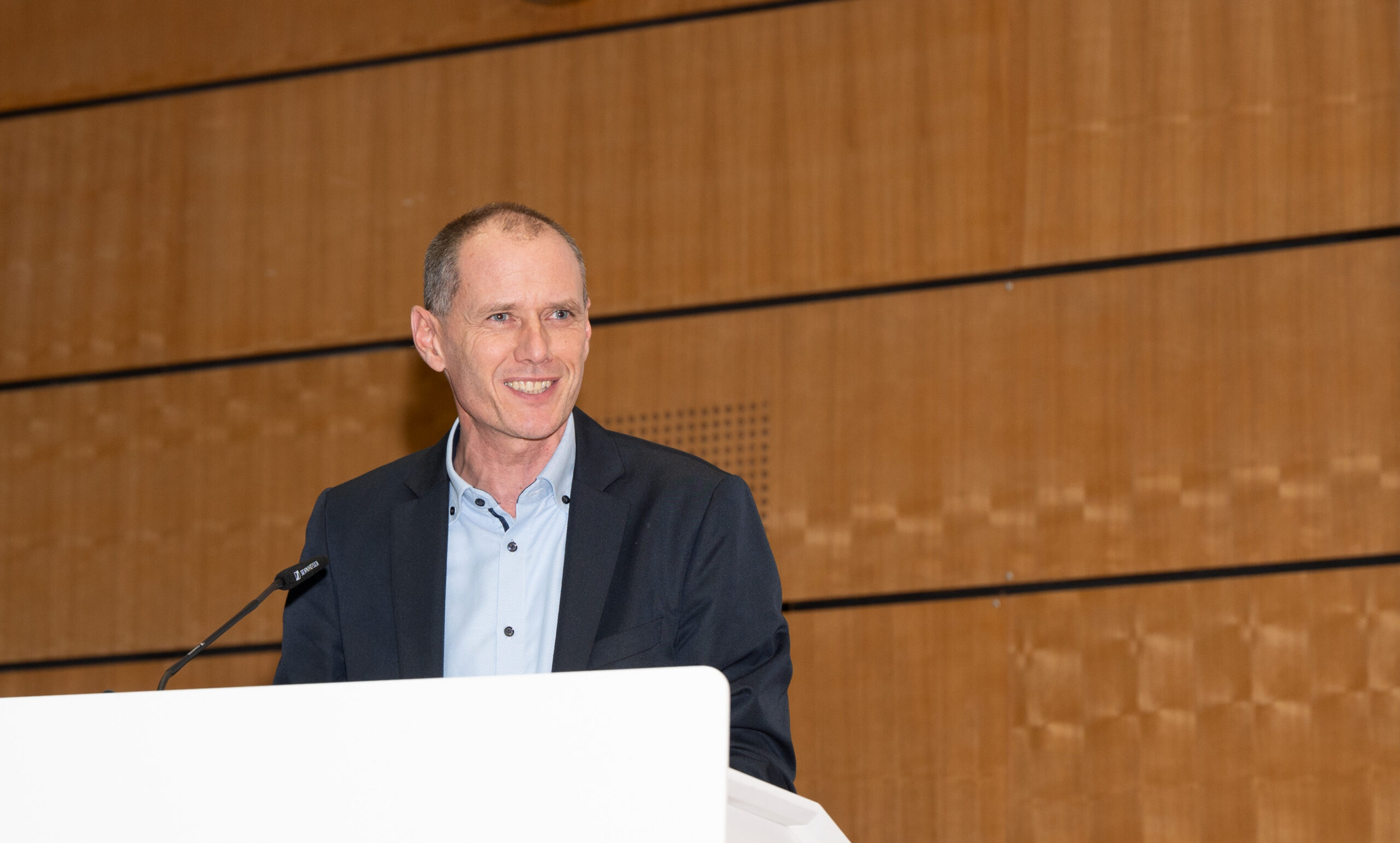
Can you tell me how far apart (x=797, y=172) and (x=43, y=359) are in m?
2.05

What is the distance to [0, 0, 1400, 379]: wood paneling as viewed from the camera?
3.21 metres

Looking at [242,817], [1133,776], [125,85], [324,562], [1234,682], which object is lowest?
[1133,776]

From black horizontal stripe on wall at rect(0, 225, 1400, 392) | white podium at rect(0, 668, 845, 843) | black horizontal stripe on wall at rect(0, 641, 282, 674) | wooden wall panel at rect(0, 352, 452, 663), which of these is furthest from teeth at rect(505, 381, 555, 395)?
black horizontal stripe on wall at rect(0, 641, 282, 674)

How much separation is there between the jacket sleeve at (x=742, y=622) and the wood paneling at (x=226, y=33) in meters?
2.02

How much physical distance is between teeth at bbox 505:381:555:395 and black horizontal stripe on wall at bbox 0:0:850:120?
1.84 m

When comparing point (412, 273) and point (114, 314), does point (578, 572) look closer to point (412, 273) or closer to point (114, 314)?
point (412, 273)

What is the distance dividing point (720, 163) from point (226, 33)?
57.2 inches

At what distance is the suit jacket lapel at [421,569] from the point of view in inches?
78.6

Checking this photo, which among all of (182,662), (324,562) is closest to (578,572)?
(324,562)

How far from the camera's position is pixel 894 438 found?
3.34 metres

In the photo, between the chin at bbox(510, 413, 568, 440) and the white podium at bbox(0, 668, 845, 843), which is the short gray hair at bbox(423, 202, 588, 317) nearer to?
the chin at bbox(510, 413, 568, 440)

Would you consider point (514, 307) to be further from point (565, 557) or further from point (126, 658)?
point (126, 658)

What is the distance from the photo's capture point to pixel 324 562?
1.77 meters

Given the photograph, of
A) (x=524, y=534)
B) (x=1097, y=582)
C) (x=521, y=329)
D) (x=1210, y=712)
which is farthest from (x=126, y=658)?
(x=1210, y=712)
